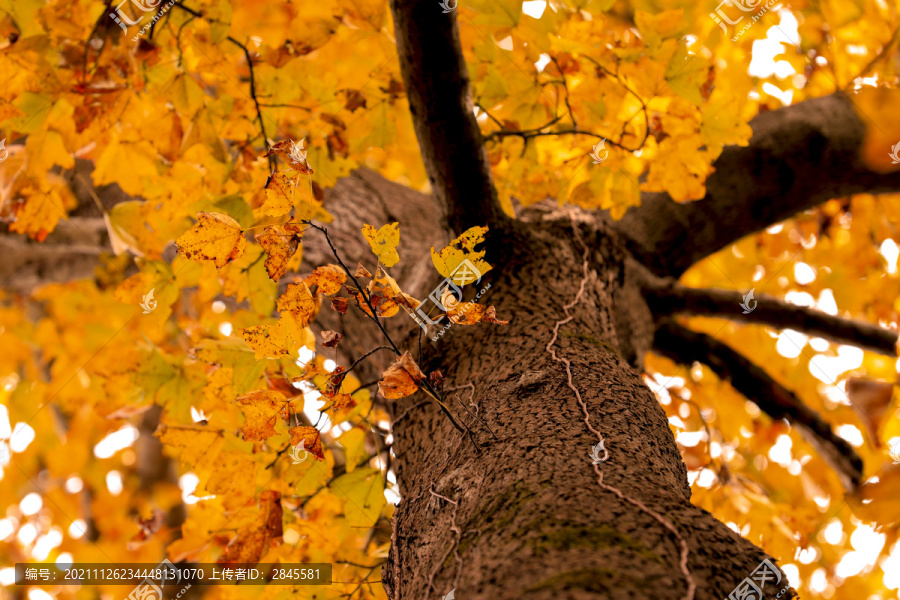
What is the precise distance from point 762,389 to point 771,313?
0.27 metres

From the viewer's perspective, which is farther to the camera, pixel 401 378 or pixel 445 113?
pixel 445 113

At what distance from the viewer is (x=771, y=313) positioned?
72.2 inches

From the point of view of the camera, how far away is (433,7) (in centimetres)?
107

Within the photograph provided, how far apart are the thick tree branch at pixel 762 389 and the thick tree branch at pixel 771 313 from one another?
5.3 inches

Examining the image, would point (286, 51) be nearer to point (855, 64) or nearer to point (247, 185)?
point (247, 185)

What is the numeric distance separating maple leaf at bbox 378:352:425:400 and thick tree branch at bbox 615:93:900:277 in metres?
1.22

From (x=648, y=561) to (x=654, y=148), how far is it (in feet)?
3.59

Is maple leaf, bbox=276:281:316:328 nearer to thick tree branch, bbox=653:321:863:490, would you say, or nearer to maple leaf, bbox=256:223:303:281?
maple leaf, bbox=256:223:303:281

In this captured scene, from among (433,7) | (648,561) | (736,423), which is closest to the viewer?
(648,561)

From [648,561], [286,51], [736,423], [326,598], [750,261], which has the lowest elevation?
[736,423]

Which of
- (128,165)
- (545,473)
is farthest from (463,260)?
(128,165)

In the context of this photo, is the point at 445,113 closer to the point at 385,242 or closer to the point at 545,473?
the point at 385,242

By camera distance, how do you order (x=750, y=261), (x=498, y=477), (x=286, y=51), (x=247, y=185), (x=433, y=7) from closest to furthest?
1. (x=498, y=477)
2. (x=433, y=7)
3. (x=286, y=51)
4. (x=247, y=185)
5. (x=750, y=261)

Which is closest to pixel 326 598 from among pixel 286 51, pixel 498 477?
pixel 498 477
